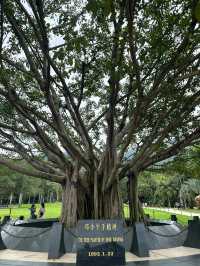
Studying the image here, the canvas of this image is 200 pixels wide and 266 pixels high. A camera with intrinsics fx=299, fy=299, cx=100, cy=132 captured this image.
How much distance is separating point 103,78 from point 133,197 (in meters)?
4.23

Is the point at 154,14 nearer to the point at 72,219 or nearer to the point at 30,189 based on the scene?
the point at 72,219

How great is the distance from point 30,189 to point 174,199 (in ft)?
87.3

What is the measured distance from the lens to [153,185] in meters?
54.8

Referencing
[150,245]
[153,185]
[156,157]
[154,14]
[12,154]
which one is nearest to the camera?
[154,14]

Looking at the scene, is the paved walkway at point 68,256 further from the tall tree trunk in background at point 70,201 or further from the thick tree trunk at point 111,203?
the thick tree trunk at point 111,203

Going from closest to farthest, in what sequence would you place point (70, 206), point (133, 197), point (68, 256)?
1. point (68, 256)
2. point (70, 206)
3. point (133, 197)

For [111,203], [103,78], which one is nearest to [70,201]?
[111,203]

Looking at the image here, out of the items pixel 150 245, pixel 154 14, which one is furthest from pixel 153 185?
pixel 154 14

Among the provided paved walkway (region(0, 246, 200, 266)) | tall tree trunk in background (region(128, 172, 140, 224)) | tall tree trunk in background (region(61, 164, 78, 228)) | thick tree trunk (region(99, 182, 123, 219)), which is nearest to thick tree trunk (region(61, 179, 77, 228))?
tall tree trunk in background (region(61, 164, 78, 228))

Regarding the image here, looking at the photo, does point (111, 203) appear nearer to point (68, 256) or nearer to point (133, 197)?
point (133, 197)

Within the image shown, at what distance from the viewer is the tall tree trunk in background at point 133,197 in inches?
401

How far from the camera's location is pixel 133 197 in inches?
411

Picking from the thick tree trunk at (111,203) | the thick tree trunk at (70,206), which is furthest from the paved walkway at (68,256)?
the thick tree trunk at (111,203)

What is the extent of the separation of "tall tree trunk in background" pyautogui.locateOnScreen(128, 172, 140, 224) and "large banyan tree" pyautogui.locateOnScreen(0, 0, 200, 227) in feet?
0.12
